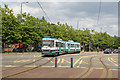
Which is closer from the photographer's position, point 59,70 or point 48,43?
point 59,70

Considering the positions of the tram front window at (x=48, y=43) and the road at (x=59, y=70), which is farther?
the tram front window at (x=48, y=43)

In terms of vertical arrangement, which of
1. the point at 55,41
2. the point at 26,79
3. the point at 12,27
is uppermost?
the point at 12,27

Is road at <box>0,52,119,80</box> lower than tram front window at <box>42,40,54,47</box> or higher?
lower

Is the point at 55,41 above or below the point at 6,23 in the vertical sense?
below

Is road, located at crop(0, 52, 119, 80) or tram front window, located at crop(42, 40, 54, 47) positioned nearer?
road, located at crop(0, 52, 119, 80)

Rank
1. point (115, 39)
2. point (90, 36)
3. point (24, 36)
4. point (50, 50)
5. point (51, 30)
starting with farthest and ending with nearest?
1. point (115, 39)
2. point (90, 36)
3. point (51, 30)
4. point (24, 36)
5. point (50, 50)

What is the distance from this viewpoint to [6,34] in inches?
1809

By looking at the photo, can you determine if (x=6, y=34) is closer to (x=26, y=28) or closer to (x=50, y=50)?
(x=26, y=28)

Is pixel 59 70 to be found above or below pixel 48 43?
below

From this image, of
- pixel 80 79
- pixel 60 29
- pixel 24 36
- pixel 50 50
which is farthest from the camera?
pixel 60 29

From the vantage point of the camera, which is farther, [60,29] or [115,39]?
[115,39]

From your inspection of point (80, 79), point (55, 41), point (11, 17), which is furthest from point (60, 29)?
point (80, 79)

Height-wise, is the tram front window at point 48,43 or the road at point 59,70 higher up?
the tram front window at point 48,43

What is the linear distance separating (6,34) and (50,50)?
2121 centimetres
